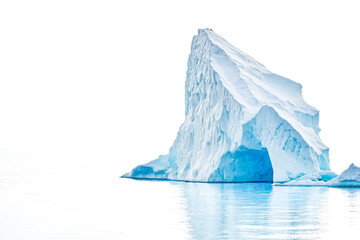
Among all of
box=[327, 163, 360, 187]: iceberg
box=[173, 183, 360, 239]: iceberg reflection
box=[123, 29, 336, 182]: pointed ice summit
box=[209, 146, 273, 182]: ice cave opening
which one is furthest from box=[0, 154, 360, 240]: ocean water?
box=[209, 146, 273, 182]: ice cave opening

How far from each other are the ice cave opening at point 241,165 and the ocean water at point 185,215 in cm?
432

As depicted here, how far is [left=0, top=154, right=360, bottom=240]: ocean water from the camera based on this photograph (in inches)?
508

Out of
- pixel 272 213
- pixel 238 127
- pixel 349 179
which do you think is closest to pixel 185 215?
pixel 272 213

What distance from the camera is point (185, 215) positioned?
16000mm

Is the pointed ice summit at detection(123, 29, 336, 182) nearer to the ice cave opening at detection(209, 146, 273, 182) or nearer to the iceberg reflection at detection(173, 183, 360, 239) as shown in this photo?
the ice cave opening at detection(209, 146, 273, 182)

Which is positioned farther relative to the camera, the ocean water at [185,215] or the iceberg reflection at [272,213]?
the ocean water at [185,215]

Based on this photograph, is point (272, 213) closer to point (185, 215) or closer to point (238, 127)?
→ point (185, 215)

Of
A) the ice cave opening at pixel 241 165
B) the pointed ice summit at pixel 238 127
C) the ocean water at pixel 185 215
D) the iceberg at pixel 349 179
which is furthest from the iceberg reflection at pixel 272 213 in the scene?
the ice cave opening at pixel 241 165

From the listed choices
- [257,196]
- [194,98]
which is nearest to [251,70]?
[194,98]

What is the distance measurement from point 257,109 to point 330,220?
13.8 m

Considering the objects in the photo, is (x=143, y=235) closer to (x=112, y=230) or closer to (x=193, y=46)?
(x=112, y=230)

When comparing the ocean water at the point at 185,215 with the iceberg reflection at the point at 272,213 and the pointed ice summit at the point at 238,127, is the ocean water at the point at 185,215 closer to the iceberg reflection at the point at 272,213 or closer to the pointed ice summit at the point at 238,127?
the iceberg reflection at the point at 272,213

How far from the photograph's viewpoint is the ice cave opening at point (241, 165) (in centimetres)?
2831

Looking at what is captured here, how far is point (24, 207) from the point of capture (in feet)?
61.5
